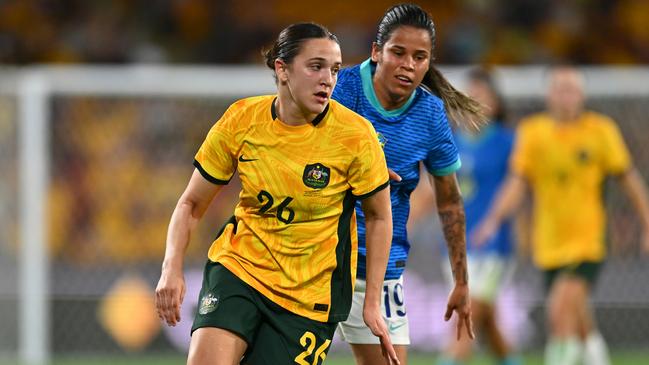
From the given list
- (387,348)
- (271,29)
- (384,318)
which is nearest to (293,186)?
(387,348)

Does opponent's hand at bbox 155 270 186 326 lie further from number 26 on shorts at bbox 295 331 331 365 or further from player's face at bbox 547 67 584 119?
player's face at bbox 547 67 584 119

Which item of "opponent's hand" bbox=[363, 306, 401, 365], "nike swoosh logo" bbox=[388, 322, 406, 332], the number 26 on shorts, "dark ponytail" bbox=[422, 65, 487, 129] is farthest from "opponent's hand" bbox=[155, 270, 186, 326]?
"dark ponytail" bbox=[422, 65, 487, 129]

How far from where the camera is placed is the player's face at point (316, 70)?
451 cm

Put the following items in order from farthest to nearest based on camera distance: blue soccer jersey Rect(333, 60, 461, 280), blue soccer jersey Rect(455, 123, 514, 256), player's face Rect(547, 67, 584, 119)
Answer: blue soccer jersey Rect(455, 123, 514, 256), player's face Rect(547, 67, 584, 119), blue soccer jersey Rect(333, 60, 461, 280)

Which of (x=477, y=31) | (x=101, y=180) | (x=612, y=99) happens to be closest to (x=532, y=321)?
(x=612, y=99)

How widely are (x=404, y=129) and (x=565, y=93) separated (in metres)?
4.29

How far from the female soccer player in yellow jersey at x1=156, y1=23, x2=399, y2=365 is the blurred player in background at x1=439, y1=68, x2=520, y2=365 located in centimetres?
431

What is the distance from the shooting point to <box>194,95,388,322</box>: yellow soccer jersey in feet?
15.1

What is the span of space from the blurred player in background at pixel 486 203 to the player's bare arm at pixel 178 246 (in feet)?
14.6

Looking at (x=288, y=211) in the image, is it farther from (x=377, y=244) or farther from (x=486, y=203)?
(x=486, y=203)

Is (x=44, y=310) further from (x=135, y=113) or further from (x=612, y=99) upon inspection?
(x=612, y=99)

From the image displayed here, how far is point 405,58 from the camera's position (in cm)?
492

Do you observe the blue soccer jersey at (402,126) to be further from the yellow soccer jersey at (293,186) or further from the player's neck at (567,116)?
the player's neck at (567,116)

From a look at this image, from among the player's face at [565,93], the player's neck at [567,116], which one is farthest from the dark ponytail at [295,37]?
the player's neck at [567,116]
